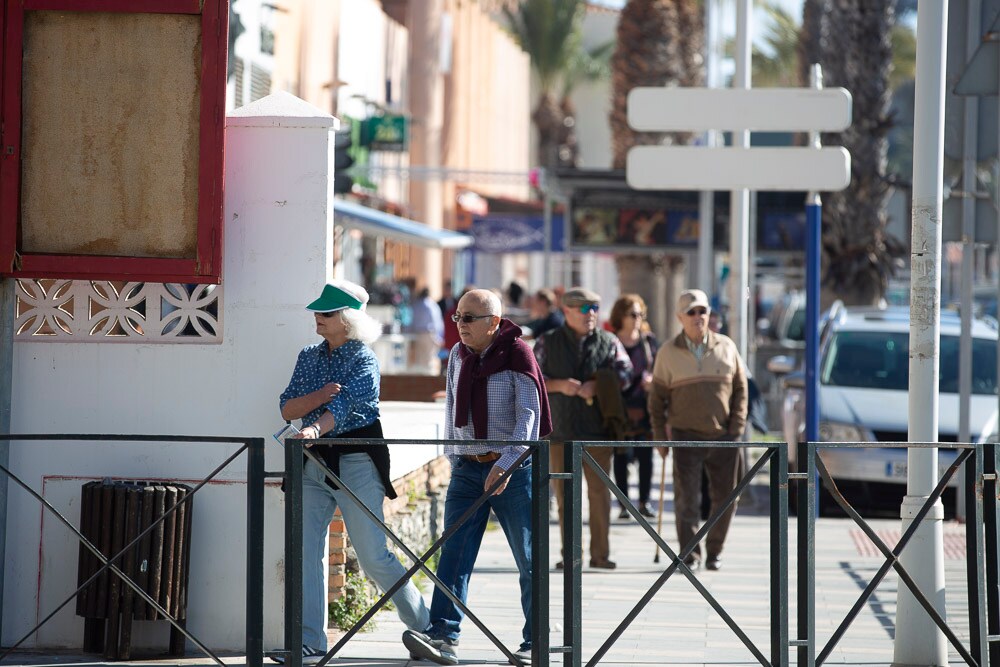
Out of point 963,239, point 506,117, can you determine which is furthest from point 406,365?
point 506,117

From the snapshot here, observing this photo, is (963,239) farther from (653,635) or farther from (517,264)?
(517,264)

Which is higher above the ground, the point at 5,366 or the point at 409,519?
the point at 5,366

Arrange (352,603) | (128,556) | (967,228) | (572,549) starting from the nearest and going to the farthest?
(572,549), (128,556), (352,603), (967,228)

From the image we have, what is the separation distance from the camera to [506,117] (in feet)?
166

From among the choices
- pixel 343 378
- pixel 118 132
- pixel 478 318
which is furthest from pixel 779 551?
pixel 118 132

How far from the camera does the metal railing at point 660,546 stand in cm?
564

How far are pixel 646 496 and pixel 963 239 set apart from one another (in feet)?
10.7

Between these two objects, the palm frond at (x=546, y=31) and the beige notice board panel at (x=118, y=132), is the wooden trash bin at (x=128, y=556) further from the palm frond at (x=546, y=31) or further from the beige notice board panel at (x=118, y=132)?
the palm frond at (x=546, y=31)

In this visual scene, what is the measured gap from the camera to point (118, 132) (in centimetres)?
668

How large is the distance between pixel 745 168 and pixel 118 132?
242 inches

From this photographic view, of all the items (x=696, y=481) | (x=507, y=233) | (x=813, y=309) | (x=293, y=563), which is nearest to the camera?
(x=293, y=563)

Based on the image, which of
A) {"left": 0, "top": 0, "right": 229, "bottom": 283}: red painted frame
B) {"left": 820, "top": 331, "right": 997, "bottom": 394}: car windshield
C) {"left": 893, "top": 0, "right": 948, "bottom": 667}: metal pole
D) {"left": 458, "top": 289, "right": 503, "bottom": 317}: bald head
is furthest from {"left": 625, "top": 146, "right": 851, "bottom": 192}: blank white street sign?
{"left": 0, "top": 0, "right": 229, "bottom": 283}: red painted frame

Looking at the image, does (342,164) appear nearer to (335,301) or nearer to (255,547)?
(335,301)

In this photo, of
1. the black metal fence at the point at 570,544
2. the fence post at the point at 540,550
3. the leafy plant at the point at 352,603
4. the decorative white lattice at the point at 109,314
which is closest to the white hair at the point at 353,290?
the decorative white lattice at the point at 109,314
